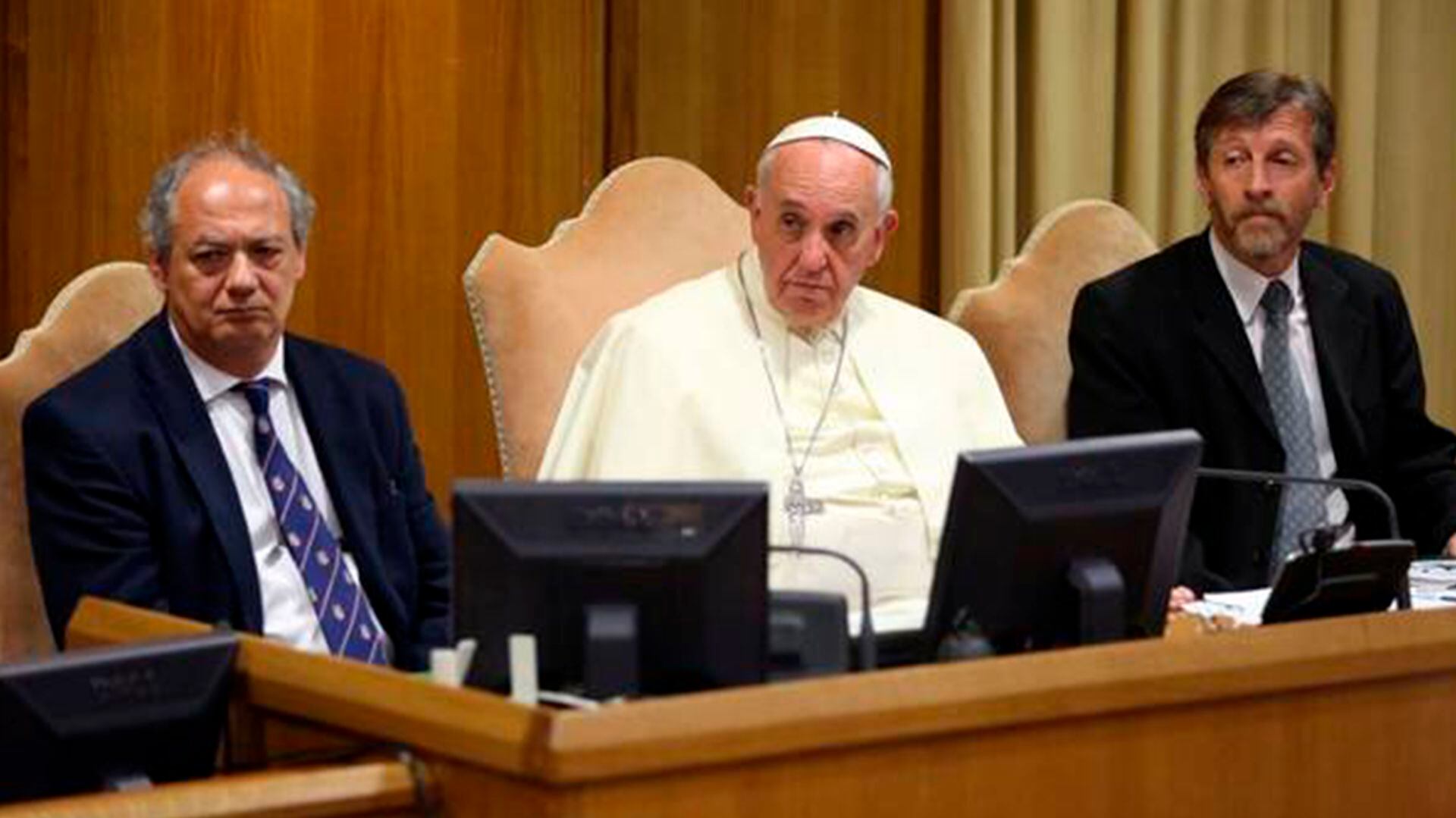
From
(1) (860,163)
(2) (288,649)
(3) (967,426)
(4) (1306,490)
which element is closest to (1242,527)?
(4) (1306,490)

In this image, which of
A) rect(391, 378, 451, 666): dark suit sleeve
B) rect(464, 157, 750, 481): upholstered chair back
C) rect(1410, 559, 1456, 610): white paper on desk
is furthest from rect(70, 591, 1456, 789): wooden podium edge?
rect(464, 157, 750, 481): upholstered chair back

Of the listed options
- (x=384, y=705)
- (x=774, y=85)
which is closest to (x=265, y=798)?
(x=384, y=705)

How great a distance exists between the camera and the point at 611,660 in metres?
3.05

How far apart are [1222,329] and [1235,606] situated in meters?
0.93

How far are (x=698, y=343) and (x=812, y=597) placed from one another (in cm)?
142

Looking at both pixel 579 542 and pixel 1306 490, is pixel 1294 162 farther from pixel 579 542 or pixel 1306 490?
pixel 579 542

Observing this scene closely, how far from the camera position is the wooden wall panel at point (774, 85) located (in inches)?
229

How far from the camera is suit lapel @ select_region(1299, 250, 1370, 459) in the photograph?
5.16 meters

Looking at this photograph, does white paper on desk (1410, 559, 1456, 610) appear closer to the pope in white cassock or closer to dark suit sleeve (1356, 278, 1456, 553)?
dark suit sleeve (1356, 278, 1456, 553)

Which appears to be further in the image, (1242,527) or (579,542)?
(1242,527)

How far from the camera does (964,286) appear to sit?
611cm

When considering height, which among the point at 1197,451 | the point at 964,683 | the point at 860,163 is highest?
the point at 860,163

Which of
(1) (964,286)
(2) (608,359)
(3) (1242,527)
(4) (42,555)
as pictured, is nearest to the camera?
(4) (42,555)

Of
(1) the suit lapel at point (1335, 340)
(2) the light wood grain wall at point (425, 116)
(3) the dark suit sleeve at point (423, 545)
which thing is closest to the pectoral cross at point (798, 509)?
(3) the dark suit sleeve at point (423, 545)
